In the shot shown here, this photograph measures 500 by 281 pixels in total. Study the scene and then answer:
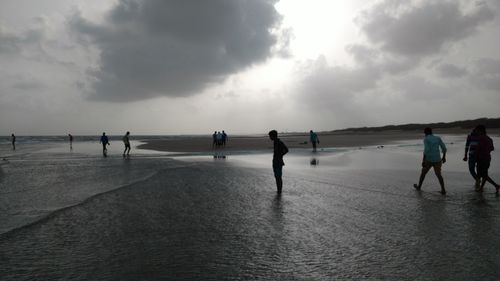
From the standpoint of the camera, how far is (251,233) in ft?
22.2

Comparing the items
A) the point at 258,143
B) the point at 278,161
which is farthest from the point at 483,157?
the point at 258,143

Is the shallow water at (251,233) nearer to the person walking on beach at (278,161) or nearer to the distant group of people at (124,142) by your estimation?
the person walking on beach at (278,161)

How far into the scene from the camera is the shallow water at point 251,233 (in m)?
4.93

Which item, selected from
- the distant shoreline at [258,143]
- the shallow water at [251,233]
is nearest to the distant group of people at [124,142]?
the distant shoreline at [258,143]

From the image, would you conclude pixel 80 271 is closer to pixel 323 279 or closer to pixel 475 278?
pixel 323 279

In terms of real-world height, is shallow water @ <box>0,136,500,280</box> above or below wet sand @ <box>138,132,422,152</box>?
below

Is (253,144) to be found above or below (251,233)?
above

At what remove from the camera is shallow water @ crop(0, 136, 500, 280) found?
4926mm

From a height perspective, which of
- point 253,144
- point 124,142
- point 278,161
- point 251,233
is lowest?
point 251,233

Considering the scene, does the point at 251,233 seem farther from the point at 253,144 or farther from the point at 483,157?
the point at 253,144

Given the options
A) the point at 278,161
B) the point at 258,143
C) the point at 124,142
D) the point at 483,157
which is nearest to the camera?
the point at 483,157

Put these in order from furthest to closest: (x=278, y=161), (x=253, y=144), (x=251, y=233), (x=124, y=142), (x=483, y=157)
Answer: (x=253, y=144), (x=124, y=142), (x=278, y=161), (x=483, y=157), (x=251, y=233)

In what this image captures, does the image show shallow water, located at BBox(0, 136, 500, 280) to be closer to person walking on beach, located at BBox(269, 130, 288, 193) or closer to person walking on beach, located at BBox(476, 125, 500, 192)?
person walking on beach, located at BBox(269, 130, 288, 193)

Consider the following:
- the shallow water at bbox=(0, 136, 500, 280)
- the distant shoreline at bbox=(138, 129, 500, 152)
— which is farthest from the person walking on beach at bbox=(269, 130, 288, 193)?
the distant shoreline at bbox=(138, 129, 500, 152)
